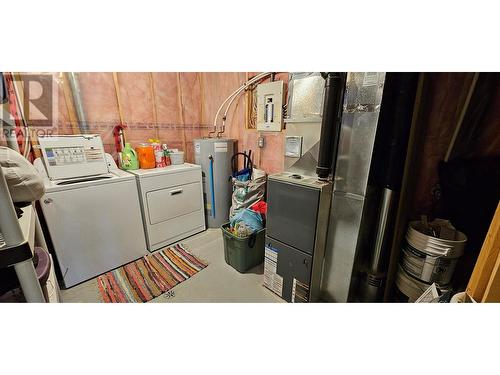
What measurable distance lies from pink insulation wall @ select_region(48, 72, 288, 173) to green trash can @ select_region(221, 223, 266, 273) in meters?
0.83

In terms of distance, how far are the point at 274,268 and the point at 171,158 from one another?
5.82ft

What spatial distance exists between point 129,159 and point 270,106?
1.64 m

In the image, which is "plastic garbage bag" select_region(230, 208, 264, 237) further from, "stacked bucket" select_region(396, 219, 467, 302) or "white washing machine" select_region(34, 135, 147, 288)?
"stacked bucket" select_region(396, 219, 467, 302)

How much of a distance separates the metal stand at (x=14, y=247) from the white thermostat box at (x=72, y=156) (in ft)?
5.12

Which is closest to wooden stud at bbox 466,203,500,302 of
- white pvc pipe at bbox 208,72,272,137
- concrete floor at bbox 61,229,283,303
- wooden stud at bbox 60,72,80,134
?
concrete floor at bbox 61,229,283,303

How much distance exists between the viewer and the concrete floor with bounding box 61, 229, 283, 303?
169 cm

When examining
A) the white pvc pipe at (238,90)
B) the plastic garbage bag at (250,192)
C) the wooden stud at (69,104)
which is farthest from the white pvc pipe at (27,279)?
the white pvc pipe at (238,90)

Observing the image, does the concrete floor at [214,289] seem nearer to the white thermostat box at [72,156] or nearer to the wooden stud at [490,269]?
the white thermostat box at [72,156]

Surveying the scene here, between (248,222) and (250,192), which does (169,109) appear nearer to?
(250,192)

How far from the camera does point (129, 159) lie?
2289mm

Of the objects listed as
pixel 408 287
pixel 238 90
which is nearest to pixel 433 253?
pixel 408 287

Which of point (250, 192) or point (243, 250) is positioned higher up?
point (250, 192)

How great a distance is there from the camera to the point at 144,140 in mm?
2691

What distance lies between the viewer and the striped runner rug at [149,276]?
68.2 inches
